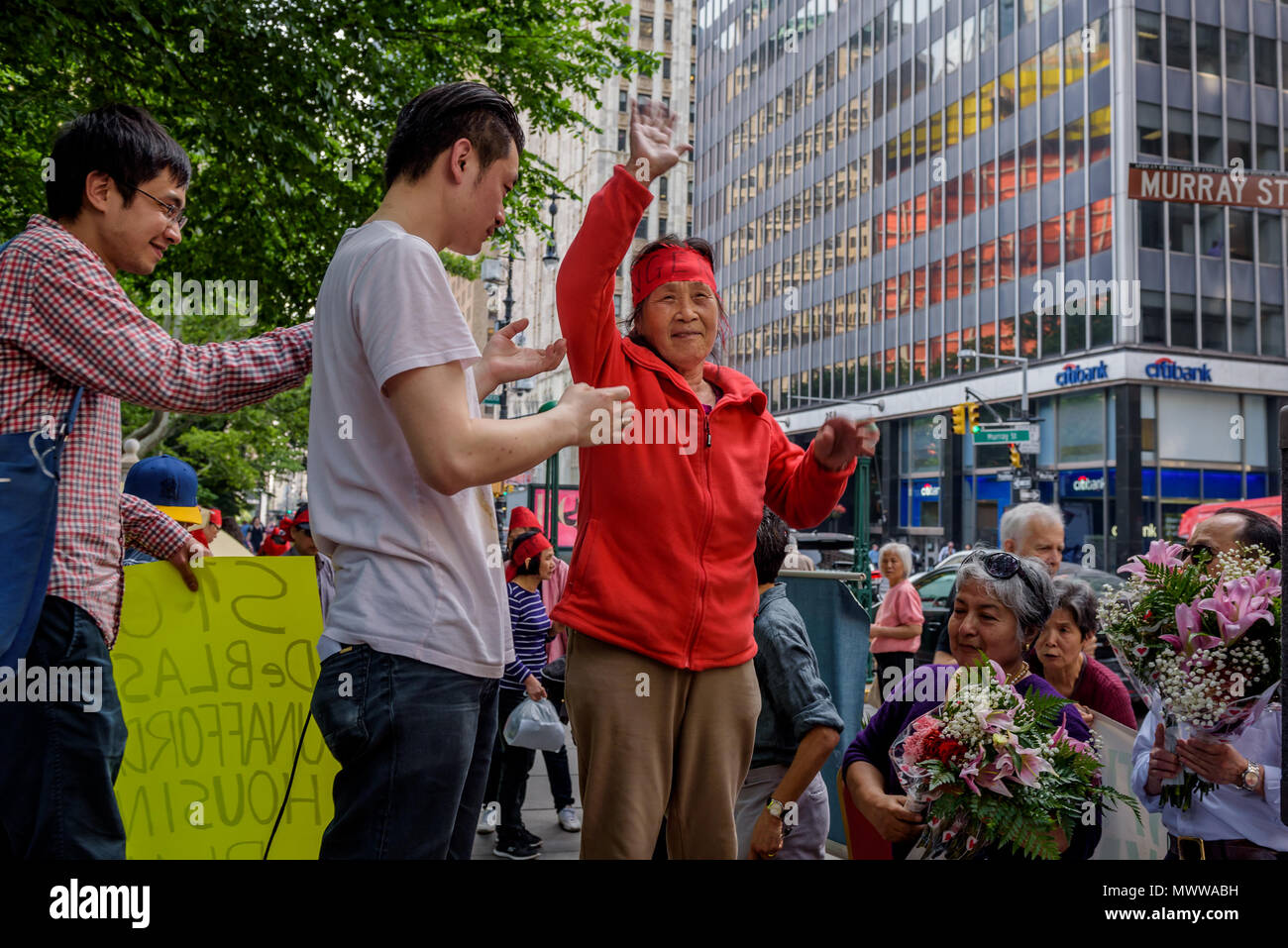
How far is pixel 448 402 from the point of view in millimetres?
1783

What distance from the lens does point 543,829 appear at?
6.66 meters

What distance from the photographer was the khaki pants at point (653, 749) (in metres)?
2.43

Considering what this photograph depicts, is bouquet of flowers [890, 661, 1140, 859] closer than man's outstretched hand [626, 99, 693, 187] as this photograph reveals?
No

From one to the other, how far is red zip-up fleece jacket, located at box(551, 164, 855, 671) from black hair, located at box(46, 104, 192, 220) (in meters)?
0.90

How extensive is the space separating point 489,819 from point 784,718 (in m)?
3.78

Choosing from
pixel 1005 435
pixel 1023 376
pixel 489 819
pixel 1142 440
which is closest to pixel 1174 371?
pixel 1142 440

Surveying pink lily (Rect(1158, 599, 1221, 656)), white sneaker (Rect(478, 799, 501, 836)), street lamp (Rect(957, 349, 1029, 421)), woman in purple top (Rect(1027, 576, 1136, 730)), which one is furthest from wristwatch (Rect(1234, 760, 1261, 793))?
street lamp (Rect(957, 349, 1029, 421))

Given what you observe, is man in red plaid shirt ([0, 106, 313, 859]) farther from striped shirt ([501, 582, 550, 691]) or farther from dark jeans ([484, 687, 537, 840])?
striped shirt ([501, 582, 550, 691])

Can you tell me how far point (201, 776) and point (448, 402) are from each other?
2528mm

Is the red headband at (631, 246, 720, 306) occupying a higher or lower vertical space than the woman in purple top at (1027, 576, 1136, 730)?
higher

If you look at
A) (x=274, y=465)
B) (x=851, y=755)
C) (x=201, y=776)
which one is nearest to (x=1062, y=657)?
(x=851, y=755)

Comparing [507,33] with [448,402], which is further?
[507,33]

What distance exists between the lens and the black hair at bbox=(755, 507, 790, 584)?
3531mm

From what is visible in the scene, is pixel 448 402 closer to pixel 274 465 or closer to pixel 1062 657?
pixel 1062 657
